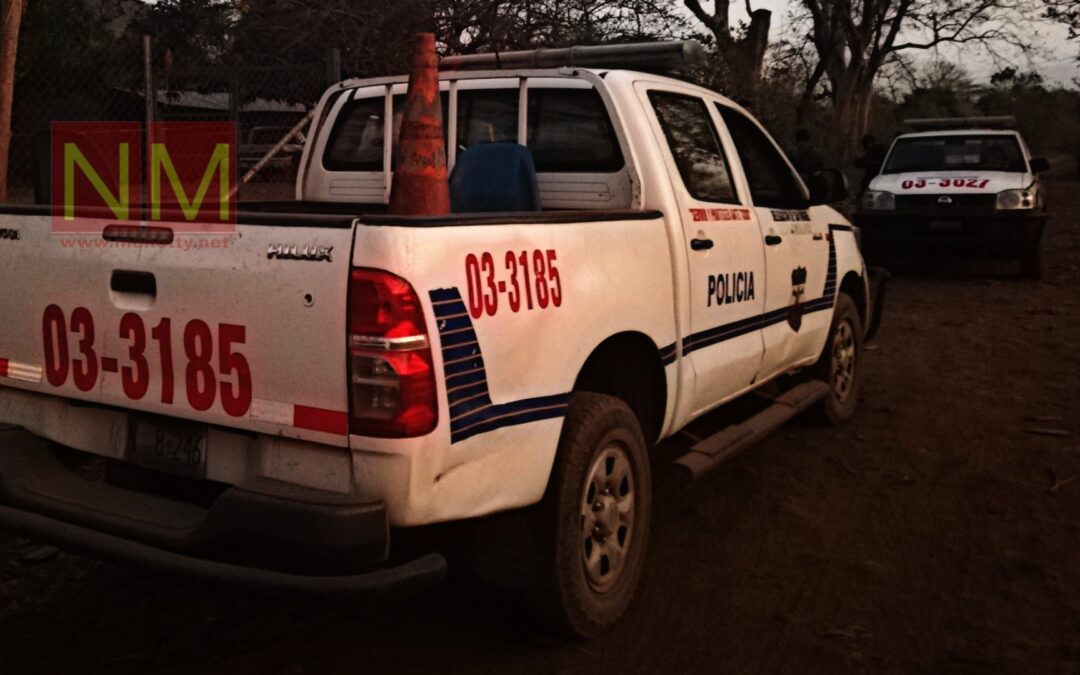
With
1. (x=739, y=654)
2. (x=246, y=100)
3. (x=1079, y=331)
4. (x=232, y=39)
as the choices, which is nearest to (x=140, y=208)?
(x=739, y=654)

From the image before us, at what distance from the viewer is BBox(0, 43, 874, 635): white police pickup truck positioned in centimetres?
263

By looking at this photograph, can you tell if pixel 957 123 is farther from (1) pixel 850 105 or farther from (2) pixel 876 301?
(1) pixel 850 105

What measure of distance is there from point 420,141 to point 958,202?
33.2 ft

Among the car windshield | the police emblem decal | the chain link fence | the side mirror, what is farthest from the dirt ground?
the car windshield

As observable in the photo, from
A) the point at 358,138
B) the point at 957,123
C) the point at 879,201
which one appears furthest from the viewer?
the point at 957,123

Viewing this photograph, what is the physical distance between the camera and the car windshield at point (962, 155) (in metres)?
12.8

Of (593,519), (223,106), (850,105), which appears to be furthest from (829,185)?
(850,105)

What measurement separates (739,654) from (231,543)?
1.66 metres

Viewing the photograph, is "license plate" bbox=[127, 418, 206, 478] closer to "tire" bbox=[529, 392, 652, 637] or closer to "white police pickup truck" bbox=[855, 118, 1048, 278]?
"tire" bbox=[529, 392, 652, 637]

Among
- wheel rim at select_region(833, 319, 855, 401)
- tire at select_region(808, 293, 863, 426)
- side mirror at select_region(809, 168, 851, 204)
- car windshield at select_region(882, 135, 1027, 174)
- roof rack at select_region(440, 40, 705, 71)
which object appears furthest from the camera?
car windshield at select_region(882, 135, 1027, 174)

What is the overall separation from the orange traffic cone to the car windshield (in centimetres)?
1074

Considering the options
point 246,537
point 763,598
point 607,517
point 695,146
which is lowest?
point 763,598

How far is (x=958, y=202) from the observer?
12109 millimetres

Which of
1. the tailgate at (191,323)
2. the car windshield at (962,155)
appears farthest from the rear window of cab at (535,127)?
the car windshield at (962,155)
